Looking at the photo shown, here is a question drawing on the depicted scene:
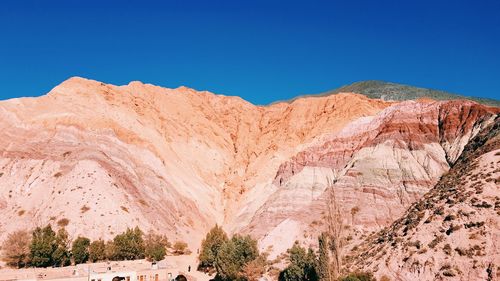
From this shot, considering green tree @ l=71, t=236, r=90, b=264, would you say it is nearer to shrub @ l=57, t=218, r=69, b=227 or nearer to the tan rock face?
the tan rock face

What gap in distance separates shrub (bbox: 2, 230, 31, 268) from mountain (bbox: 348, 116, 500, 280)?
34.7 meters

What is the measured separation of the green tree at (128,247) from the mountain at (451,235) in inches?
969

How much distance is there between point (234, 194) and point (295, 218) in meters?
28.9

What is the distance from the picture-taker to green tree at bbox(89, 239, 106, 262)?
55.2m

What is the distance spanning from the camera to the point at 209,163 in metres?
103

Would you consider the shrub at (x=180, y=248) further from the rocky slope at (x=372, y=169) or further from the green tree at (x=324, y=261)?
the green tree at (x=324, y=261)

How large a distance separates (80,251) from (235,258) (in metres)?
18.0

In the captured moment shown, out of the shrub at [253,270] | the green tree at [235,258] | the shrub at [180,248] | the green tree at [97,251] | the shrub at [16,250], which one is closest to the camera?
the green tree at [235,258]

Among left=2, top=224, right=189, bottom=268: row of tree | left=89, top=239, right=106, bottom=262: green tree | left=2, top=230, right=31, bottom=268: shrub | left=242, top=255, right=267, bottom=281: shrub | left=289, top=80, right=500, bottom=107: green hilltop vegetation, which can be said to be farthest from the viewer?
left=289, top=80, right=500, bottom=107: green hilltop vegetation

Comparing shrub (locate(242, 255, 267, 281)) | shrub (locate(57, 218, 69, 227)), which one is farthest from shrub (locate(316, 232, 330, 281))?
shrub (locate(57, 218, 69, 227))

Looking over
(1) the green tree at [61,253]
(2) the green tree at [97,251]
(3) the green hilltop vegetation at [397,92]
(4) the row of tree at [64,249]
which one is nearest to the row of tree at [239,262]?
(4) the row of tree at [64,249]

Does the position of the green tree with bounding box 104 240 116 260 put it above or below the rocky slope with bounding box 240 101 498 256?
below

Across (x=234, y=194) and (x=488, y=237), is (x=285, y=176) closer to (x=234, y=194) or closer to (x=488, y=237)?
(x=234, y=194)

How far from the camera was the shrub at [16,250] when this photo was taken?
53094 mm
